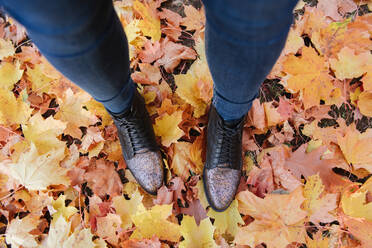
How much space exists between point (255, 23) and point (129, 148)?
2.35 feet

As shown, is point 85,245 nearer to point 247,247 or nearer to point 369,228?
point 247,247

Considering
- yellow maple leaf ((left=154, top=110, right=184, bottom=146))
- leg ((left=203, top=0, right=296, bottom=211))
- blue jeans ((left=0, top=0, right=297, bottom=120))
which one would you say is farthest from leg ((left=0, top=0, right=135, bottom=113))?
yellow maple leaf ((left=154, top=110, right=184, bottom=146))

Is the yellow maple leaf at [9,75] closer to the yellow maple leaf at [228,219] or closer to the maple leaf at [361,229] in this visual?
the yellow maple leaf at [228,219]

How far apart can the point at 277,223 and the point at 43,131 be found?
0.96m

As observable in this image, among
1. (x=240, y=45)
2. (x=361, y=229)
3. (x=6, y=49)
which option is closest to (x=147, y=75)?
(x=6, y=49)

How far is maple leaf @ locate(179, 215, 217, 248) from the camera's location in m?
0.90

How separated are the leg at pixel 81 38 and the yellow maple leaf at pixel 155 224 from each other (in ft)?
1.36

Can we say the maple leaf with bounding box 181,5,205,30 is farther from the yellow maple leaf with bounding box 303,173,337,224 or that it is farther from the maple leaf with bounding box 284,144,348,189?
the yellow maple leaf with bounding box 303,173,337,224

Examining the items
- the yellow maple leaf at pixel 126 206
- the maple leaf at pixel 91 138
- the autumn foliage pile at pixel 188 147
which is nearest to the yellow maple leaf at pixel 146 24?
the autumn foliage pile at pixel 188 147

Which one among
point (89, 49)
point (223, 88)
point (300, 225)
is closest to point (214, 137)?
point (223, 88)

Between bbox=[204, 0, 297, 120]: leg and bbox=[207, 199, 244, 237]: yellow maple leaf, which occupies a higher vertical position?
bbox=[204, 0, 297, 120]: leg

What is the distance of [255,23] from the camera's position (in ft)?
1.42

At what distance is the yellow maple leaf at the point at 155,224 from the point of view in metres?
0.91

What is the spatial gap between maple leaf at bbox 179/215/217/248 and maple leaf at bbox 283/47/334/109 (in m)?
0.62
